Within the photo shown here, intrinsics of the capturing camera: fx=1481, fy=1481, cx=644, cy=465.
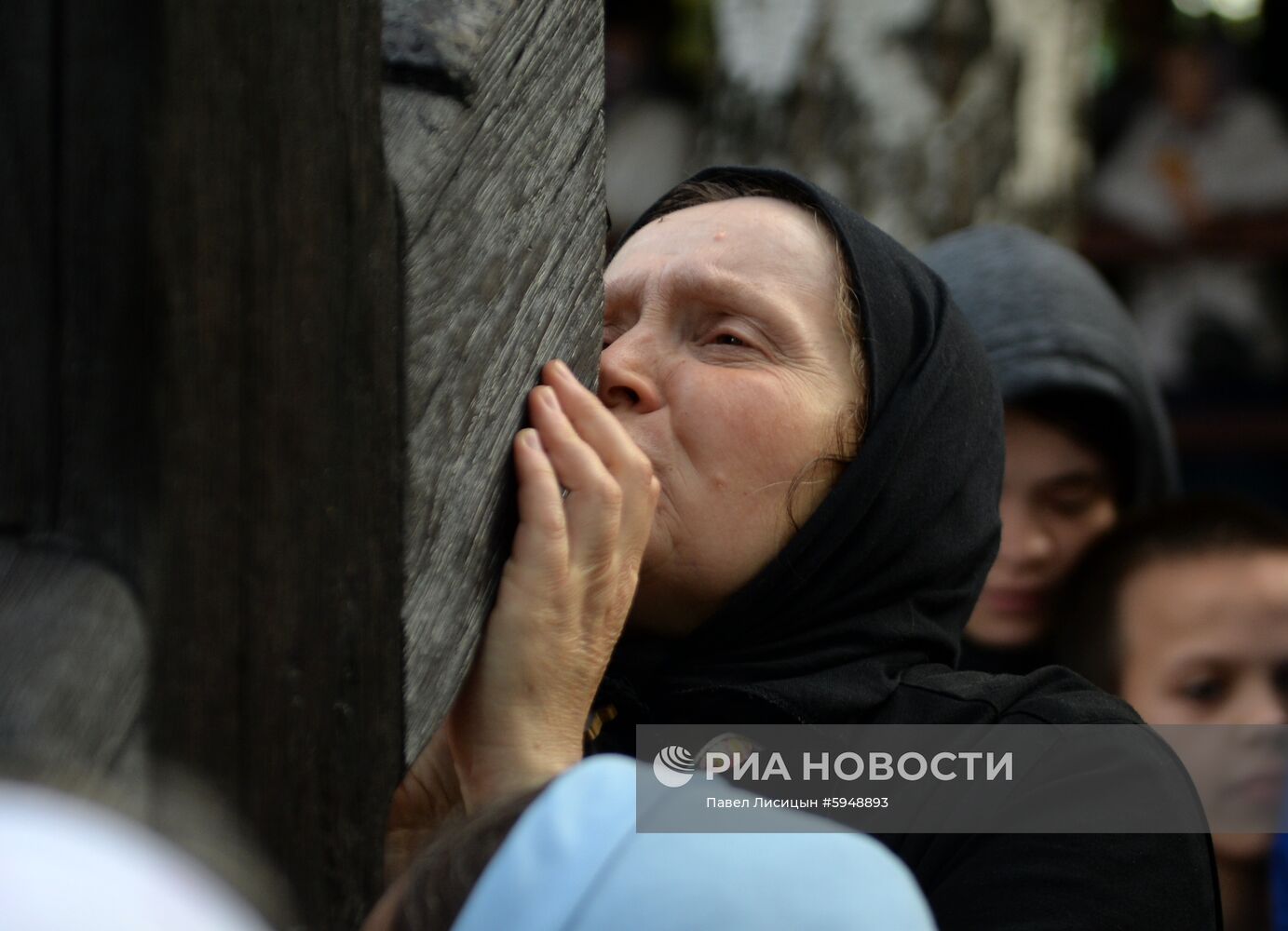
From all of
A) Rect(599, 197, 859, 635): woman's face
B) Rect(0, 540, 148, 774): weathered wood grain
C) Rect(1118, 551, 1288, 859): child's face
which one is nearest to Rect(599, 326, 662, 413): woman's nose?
Rect(599, 197, 859, 635): woman's face

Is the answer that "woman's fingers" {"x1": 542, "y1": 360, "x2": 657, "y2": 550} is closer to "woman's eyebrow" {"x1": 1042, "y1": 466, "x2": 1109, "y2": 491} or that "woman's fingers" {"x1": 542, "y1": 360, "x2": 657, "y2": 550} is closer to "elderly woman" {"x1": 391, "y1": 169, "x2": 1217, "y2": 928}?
"elderly woman" {"x1": 391, "y1": 169, "x2": 1217, "y2": 928}

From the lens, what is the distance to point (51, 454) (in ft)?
2.51

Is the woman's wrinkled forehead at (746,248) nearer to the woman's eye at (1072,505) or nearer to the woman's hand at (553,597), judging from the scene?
the woman's hand at (553,597)

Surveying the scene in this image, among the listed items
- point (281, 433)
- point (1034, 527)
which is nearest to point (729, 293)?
point (281, 433)

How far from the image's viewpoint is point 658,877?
2.82 feet

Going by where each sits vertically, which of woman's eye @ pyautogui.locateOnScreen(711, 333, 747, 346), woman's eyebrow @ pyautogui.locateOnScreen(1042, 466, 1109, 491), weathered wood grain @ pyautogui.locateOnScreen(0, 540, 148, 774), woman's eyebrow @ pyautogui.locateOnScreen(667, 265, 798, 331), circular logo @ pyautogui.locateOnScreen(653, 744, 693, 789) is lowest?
woman's eyebrow @ pyautogui.locateOnScreen(1042, 466, 1109, 491)

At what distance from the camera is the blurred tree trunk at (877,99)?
12.2 feet

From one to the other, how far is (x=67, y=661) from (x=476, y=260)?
453 millimetres

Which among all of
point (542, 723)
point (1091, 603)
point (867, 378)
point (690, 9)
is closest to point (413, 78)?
point (542, 723)

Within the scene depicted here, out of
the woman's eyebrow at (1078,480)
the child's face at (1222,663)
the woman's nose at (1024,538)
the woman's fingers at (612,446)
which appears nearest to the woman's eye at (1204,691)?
the child's face at (1222,663)

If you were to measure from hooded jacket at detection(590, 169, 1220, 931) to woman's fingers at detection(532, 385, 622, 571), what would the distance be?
381 mm

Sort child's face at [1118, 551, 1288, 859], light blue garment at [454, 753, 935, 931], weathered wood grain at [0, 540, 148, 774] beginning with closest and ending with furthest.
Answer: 1. weathered wood grain at [0, 540, 148, 774]
2. light blue garment at [454, 753, 935, 931]
3. child's face at [1118, 551, 1288, 859]

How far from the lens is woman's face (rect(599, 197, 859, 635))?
1.59m

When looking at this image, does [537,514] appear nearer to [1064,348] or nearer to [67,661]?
[67,661]
